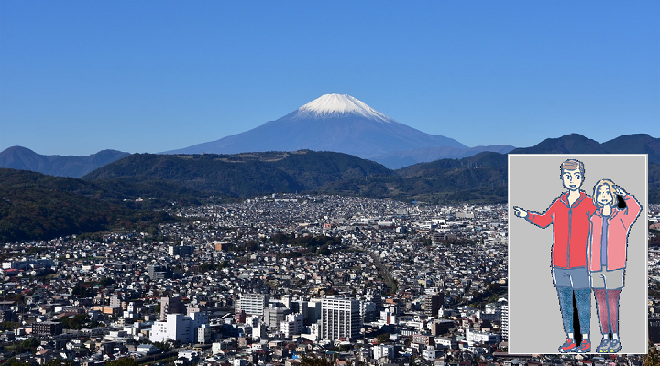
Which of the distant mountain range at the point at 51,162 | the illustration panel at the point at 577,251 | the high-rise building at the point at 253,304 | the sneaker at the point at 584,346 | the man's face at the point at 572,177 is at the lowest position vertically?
the high-rise building at the point at 253,304

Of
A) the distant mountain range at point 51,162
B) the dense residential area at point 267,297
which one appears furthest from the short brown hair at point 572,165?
the distant mountain range at point 51,162

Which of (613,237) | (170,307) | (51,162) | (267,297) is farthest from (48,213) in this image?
(51,162)

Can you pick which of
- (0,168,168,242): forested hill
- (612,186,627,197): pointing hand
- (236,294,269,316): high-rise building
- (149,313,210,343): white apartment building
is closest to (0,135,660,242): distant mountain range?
(0,168,168,242): forested hill

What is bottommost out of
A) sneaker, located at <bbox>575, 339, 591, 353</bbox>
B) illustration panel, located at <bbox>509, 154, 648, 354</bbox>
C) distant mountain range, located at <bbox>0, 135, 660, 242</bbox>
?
sneaker, located at <bbox>575, 339, 591, 353</bbox>

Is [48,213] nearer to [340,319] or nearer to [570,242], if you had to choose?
[340,319]

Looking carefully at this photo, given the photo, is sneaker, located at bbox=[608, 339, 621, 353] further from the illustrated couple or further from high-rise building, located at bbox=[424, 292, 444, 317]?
high-rise building, located at bbox=[424, 292, 444, 317]

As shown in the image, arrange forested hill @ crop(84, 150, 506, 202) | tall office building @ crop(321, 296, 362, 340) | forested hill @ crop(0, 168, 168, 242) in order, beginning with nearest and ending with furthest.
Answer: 1. tall office building @ crop(321, 296, 362, 340)
2. forested hill @ crop(0, 168, 168, 242)
3. forested hill @ crop(84, 150, 506, 202)

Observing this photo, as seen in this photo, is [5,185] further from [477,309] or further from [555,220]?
[555,220]

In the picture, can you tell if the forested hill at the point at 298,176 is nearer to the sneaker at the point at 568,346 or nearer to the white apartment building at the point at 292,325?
the white apartment building at the point at 292,325
